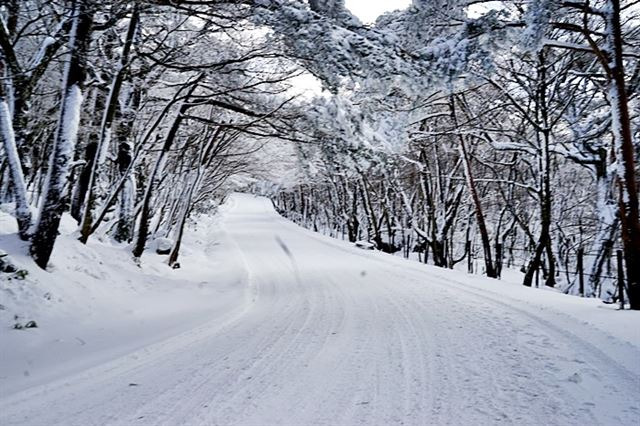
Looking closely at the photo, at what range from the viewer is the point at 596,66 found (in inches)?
481

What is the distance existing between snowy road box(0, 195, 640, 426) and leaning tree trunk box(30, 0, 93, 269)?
2.80m

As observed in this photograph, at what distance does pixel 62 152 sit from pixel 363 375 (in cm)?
558

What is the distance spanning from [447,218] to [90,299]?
16.2 m

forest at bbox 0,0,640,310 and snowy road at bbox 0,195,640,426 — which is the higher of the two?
forest at bbox 0,0,640,310

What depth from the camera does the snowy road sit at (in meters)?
3.20

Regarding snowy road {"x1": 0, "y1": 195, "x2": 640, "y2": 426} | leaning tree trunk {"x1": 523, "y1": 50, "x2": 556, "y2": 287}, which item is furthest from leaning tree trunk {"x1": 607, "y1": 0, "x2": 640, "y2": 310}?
leaning tree trunk {"x1": 523, "y1": 50, "x2": 556, "y2": 287}

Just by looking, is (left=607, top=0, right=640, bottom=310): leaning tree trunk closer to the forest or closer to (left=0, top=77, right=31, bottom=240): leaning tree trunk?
the forest

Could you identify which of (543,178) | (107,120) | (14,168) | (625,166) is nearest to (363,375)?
(625,166)

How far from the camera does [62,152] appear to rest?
6457 millimetres

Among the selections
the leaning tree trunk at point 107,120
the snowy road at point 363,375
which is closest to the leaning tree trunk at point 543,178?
the snowy road at point 363,375

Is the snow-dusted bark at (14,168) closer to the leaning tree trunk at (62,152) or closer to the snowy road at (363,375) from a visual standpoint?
the leaning tree trunk at (62,152)

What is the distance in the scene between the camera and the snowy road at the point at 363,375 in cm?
320

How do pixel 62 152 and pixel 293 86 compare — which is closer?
pixel 62 152

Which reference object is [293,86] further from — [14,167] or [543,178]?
[543,178]
